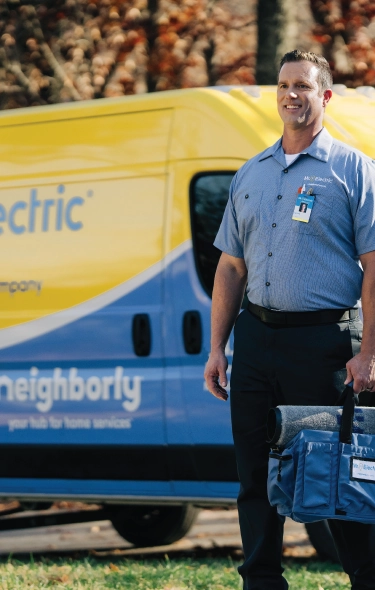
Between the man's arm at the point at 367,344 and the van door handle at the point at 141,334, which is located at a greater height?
the man's arm at the point at 367,344

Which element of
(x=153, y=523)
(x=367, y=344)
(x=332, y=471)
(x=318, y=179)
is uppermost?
(x=318, y=179)

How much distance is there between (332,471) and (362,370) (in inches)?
12.7

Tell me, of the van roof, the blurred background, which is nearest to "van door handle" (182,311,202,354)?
the van roof

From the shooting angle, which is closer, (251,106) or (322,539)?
(251,106)

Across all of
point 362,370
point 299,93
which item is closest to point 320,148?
point 299,93

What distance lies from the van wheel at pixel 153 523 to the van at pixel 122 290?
107 centimetres

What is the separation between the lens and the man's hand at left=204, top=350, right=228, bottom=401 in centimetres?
411

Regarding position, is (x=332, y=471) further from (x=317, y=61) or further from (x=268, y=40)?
(x=268, y=40)

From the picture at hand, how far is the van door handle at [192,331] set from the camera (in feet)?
19.1

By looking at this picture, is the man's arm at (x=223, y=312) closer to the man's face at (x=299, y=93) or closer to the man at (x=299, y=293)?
the man at (x=299, y=293)

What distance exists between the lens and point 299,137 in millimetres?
3957

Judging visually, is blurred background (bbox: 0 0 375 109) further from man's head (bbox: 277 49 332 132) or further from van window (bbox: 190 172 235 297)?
man's head (bbox: 277 49 332 132)

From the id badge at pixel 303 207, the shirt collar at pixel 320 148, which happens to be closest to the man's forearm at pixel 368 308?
the id badge at pixel 303 207

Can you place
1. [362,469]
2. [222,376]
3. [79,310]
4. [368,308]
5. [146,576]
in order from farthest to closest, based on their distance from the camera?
1. [79,310]
2. [146,576]
3. [222,376]
4. [368,308]
5. [362,469]
